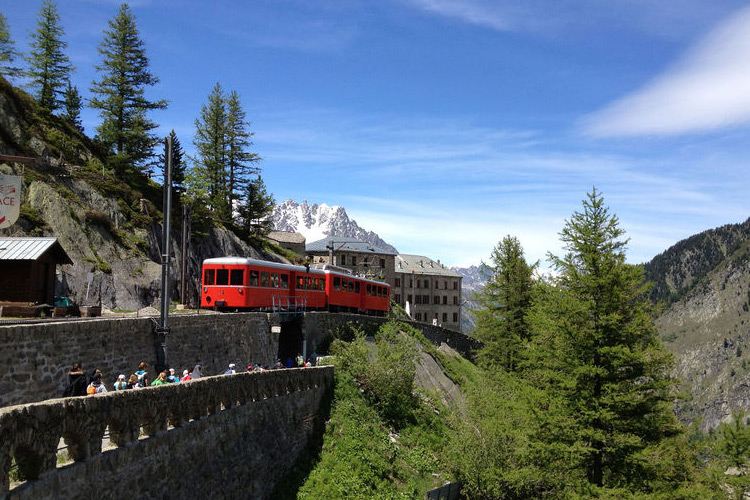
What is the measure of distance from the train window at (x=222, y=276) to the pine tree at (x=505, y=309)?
17.6 metres

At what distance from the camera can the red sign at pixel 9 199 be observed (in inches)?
675

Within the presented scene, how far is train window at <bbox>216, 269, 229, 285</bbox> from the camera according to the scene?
95.7ft

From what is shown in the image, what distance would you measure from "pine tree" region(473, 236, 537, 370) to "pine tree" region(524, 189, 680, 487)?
1815 cm

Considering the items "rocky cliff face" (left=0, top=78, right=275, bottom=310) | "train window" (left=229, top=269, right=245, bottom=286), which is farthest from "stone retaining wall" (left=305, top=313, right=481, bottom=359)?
"rocky cliff face" (left=0, top=78, right=275, bottom=310)

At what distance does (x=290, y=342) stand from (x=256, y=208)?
111 ft

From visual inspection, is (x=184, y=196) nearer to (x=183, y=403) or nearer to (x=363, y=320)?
(x=363, y=320)

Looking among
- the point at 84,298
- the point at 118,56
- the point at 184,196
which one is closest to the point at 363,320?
the point at 84,298

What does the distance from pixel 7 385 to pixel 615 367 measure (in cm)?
1604

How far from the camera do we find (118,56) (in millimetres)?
49906

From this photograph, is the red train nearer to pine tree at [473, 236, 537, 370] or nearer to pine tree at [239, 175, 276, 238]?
pine tree at [473, 236, 537, 370]

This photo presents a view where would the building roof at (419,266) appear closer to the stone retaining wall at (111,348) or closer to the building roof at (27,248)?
the stone retaining wall at (111,348)

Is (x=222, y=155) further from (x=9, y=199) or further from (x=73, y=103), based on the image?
(x=9, y=199)

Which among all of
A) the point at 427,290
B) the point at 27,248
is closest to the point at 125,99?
the point at 27,248

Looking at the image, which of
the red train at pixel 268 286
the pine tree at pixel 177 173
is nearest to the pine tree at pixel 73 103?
the pine tree at pixel 177 173
